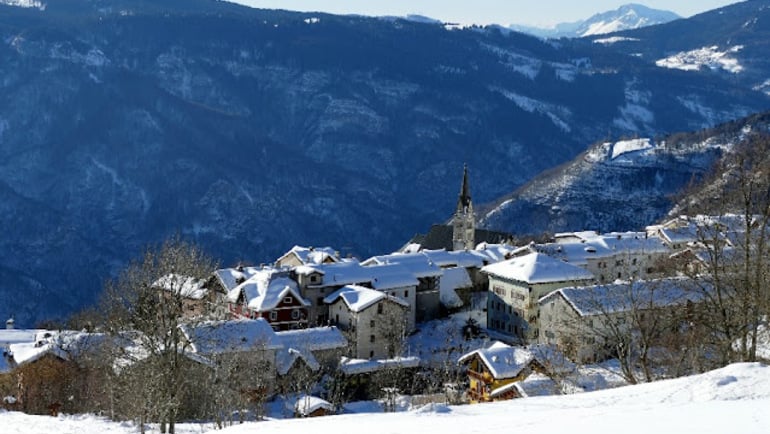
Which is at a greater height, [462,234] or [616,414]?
[616,414]

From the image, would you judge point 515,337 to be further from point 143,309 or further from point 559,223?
point 559,223

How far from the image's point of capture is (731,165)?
98.8ft

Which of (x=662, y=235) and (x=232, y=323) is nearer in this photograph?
(x=232, y=323)

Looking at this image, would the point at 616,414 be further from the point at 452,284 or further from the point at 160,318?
the point at 452,284

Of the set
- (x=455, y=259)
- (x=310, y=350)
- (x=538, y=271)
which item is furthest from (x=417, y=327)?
(x=310, y=350)

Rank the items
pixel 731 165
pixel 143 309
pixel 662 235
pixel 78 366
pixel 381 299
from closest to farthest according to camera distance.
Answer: pixel 731 165, pixel 143 309, pixel 78 366, pixel 381 299, pixel 662 235

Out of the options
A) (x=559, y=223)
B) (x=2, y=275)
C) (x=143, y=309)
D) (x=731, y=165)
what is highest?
(x=731, y=165)

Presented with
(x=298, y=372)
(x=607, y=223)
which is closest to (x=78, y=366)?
(x=298, y=372)

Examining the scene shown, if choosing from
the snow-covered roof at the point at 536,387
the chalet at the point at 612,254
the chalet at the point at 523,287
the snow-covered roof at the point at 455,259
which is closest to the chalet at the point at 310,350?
the snow-covered roof at the point at 536,387

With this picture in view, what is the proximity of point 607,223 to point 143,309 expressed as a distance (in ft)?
496

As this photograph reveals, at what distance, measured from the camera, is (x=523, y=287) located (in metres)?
67.4

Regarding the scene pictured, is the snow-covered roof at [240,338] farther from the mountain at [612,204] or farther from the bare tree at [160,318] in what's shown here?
the mountain at [612,204]

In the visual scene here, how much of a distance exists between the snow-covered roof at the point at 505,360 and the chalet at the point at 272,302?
17.3m

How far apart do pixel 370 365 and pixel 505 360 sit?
32.8 ft
